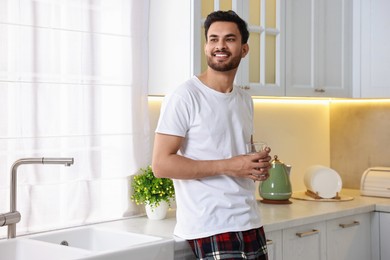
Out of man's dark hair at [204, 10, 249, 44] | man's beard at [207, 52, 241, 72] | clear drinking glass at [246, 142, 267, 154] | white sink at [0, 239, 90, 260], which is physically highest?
man's dark hair at [204, 10, 249, 44]

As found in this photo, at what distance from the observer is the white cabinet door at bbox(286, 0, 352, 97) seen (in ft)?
12.3

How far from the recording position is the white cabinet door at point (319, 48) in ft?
12.3

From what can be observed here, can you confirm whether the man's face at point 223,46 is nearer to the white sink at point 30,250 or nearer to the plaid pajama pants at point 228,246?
the plaid pajama pants at point 228,246

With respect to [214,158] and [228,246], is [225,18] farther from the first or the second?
[228,246]

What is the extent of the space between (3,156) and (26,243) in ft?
1.19

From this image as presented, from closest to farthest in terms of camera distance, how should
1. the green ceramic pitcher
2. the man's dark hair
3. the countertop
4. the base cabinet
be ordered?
the man's dark hair < the countertop < the base cabinet < the green ceramic pitcher

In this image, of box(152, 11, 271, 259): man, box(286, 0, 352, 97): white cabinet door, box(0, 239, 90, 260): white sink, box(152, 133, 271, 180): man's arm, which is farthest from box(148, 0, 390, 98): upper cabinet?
box(0, 239, 90, 260): white sink

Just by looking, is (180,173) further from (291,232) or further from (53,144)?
(291,232)

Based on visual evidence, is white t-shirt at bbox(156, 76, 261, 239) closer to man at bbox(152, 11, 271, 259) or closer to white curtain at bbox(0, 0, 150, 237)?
man at bbox(152, 11, 271, 259)

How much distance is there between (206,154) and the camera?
8.50ft

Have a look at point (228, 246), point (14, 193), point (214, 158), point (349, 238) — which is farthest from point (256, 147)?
point (349, 238)

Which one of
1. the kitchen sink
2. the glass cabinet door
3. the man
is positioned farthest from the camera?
the glass cabinet door

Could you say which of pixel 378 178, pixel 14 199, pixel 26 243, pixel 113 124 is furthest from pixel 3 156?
pixel 378 178

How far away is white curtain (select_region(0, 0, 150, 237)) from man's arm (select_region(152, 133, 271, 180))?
1.92 feet
